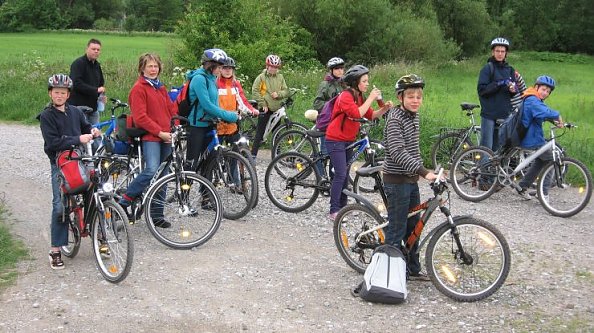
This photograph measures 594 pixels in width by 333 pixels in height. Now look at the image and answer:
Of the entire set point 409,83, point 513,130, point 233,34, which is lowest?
point 513,130

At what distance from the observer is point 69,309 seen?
17.2 feet

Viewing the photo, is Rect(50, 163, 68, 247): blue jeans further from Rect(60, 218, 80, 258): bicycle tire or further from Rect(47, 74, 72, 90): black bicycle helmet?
Rect(47, 74, 72, 90): black bicycle helmet

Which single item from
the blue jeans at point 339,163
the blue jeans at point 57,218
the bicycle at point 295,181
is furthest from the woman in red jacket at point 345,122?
the blue jeans at point 57,218

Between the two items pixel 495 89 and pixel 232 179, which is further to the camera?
pixel 495 89

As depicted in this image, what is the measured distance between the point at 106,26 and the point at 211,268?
82023 mm

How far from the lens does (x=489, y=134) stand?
9.65m

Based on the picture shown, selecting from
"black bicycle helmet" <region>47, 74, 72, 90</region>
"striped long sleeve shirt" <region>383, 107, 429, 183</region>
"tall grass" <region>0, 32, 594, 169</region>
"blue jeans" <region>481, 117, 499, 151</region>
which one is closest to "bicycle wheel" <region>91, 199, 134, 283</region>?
"black bicycle helmet" <region>47, 74, 72, 90</region>

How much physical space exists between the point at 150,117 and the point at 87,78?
339 cm

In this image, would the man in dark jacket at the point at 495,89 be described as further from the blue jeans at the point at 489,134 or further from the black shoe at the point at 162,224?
the black shoe at the point at 162,224

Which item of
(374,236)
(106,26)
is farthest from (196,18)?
(106,26)

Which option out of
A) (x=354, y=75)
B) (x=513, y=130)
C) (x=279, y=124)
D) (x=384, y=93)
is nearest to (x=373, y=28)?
(x=384, y=93)

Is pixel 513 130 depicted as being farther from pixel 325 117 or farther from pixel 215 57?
pixel 215 57

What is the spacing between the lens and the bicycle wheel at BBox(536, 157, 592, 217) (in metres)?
8.26

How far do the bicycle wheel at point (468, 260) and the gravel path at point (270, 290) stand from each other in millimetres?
127
